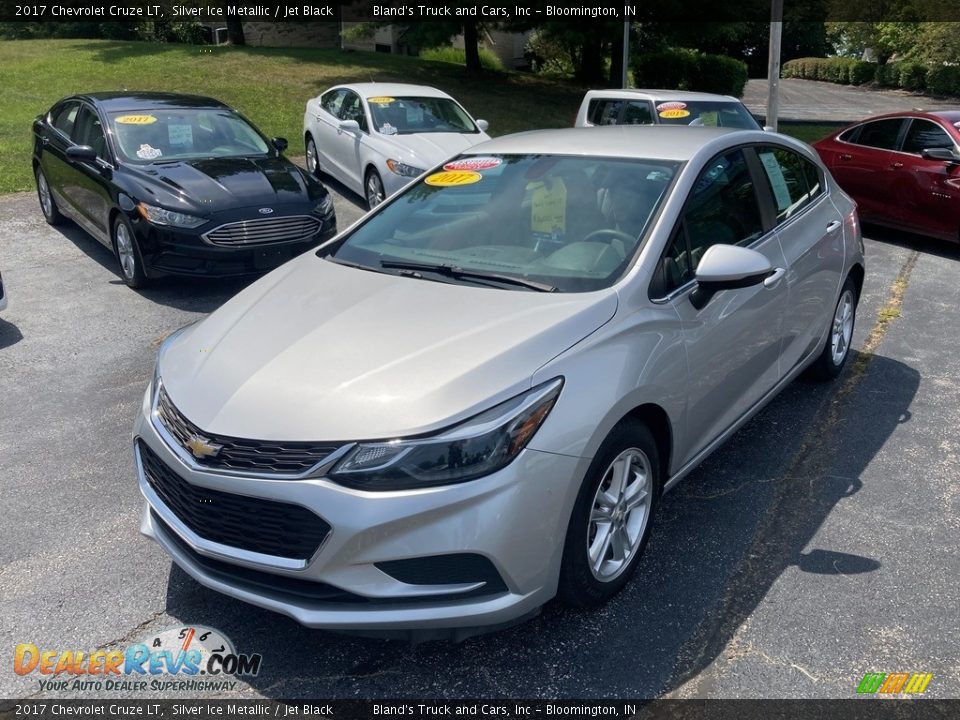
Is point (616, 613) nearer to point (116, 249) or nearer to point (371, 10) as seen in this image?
point (116, 249)

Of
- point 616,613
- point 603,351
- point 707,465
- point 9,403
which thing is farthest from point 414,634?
point 9,403

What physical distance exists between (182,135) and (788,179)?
594 cm

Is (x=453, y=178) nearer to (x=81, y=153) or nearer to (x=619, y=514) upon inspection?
(x=619, y=514)

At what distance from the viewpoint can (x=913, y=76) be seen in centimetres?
4353

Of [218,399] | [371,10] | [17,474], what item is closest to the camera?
[218,399]

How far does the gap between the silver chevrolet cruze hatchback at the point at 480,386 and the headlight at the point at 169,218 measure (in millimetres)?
3396

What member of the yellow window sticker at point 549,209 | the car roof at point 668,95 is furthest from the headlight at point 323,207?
the car roof at point 668,95

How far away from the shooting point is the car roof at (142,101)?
8.96m

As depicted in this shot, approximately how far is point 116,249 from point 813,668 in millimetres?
6926

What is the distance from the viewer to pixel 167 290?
802cm

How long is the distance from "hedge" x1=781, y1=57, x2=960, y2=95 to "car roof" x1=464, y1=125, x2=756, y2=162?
136ft

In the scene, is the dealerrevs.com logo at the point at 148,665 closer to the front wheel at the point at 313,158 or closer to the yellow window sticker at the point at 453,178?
the yellow window sticker at the point at 453,178

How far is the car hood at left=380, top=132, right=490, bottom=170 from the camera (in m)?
10.6

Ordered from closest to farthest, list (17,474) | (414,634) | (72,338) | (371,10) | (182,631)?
(414,634)
(182,631)
(17,474)
(72,338)
(371,10)
